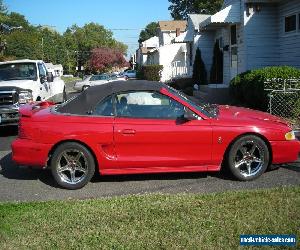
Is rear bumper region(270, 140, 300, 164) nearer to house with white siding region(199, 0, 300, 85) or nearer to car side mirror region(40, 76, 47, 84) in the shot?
car side mirror region(40, 76, 47, 84)

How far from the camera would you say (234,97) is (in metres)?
15.4

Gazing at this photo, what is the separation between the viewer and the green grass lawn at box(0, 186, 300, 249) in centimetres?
423

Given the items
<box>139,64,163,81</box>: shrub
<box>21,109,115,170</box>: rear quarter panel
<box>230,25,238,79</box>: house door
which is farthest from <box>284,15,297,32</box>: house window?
<box>139,64,163,81</box>: shrub

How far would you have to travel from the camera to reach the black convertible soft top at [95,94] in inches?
250

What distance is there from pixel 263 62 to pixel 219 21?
2869 mm

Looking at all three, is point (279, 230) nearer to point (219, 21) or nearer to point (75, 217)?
point (75, 217)

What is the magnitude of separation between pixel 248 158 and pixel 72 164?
8.46 ft

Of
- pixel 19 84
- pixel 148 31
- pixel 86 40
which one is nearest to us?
pixel 19 84

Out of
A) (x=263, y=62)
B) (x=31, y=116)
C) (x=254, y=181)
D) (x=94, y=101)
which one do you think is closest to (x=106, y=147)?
(x=94, y=101)

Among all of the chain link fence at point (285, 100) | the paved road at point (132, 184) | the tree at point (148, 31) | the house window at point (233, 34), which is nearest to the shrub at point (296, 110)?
the chain link fence at point (285, 100)

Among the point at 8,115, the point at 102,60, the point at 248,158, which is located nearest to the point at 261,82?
the point at 248,158

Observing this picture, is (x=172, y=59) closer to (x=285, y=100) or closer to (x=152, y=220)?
(x=285, y=100)

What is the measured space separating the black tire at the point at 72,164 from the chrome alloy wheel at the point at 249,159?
2.14m

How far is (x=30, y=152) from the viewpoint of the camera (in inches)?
246
